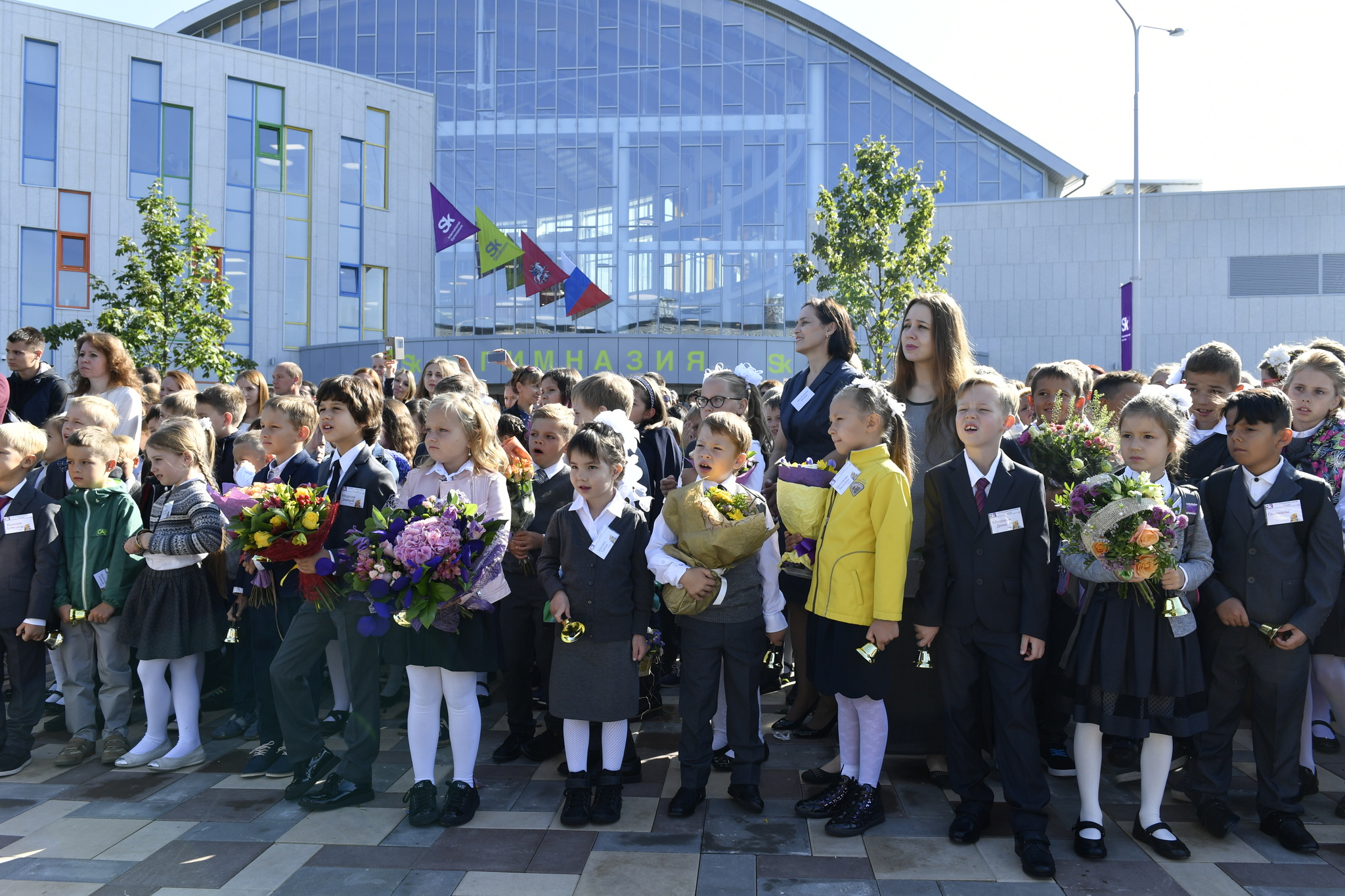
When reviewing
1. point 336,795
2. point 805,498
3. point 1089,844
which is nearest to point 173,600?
point 336,795

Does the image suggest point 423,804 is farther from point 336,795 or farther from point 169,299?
point 169,299

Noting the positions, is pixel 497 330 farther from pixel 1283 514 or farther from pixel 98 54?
pixel 1283 514

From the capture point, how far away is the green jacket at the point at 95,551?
15.9 feet

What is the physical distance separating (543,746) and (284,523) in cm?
175

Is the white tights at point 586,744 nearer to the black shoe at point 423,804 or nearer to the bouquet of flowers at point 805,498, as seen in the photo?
the black shoe at point 423,804

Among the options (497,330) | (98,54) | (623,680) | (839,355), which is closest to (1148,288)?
(497,330)

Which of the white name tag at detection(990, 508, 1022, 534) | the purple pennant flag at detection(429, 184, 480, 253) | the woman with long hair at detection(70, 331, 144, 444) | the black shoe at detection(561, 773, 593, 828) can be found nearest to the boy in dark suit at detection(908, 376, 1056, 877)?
the white name tag at detection(990, 508, 1022, 534)

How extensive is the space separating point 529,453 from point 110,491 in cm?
232

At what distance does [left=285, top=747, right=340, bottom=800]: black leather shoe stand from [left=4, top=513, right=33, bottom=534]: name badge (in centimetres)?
209

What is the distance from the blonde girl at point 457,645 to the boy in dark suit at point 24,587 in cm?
224

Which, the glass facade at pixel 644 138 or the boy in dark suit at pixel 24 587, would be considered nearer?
the boy in dark suit at pixel 24 587

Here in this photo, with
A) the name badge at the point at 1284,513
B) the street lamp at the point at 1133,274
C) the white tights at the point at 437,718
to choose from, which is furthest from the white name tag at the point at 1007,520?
the street lamp at the point at 1133,274

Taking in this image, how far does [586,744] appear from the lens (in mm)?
3988

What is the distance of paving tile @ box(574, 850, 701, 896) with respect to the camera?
129 inches
